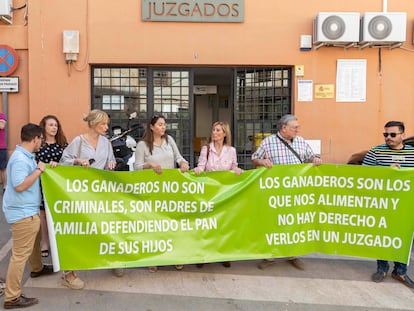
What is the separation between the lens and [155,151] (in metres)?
4.47

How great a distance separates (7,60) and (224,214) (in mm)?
6097

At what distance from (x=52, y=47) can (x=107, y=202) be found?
17.1 feet

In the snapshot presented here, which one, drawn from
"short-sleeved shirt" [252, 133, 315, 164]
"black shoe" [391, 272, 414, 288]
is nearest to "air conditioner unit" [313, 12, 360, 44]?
"short-sleeved shirt" [252, 133, 315, 164]

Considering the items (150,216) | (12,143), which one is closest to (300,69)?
(150,216)

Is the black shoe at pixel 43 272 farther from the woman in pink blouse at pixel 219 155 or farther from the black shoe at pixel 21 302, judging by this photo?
the woman in pink blouse at pixel 219 155

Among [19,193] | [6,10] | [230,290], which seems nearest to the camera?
[19,193]

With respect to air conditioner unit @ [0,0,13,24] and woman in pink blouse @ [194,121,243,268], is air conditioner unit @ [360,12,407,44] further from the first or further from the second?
air conditioner unit @ [0,0,13,24]

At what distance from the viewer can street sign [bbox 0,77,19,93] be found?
8086 mm

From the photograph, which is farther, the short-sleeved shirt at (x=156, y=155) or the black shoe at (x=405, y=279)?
the short-sleeved shirt at (x=156, y=155)

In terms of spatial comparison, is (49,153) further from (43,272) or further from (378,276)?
(378,276)

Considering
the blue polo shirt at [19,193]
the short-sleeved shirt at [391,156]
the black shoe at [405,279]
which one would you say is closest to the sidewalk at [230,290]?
the black shoe at [405,279]

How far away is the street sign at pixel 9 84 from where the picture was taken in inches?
318

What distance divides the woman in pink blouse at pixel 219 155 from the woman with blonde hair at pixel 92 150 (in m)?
1.05

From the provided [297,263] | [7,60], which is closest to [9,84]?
[7,60]
